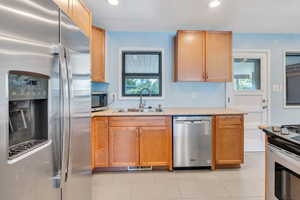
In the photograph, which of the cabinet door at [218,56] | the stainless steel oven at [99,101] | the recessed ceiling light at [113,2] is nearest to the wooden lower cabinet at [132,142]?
the stainless steel oven at [99,101]

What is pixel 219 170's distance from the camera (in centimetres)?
336

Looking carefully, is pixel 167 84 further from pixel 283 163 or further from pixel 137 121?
pixel 283 163

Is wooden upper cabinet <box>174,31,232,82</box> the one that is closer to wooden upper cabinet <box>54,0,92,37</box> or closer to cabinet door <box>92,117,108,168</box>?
cabinet door <box>92,117,108,168</box>

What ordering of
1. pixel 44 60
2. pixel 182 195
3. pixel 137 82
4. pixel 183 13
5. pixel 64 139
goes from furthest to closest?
pixel 137 82, pixel 183 13, pixel 182 195, pixel 64 139, pixel 44 60

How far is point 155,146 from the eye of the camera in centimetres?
325

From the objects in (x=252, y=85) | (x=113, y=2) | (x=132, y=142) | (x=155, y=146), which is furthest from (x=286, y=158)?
(x=252, y=85)

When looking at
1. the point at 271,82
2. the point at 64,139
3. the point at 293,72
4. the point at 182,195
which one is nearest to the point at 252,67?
the point at 271,82

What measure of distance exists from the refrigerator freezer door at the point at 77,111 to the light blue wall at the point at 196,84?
2265 millimetres

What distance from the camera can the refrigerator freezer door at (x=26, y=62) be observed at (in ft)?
2.31

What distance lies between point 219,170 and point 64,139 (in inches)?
111

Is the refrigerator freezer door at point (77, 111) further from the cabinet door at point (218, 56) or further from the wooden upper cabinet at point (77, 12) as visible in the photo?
the cabinet door at point (218, 56)

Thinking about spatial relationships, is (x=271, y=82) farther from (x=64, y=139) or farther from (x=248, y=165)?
Result: (x=64, y=139)

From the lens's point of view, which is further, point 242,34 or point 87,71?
point 242,34

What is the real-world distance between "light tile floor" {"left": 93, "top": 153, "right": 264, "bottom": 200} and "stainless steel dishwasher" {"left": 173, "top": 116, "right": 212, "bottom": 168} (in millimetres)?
181
